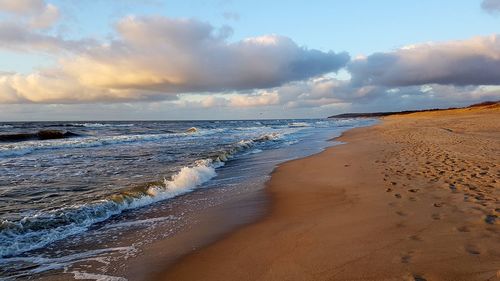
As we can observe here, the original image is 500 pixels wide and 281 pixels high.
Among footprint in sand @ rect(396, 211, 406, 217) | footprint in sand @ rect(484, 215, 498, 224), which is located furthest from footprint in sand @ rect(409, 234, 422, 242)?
footprint in sand @ rect(484, 215, 498, 224)

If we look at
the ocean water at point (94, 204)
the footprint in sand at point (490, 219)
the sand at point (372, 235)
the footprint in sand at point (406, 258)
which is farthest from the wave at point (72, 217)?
the footprint in sand at point (490, 219)

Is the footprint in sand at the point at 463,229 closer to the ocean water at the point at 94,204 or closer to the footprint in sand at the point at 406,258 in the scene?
the footprint in sand at the point at 406,258

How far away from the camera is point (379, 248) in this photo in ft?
15.0

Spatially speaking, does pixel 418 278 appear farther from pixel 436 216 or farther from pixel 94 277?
pixel 94 277

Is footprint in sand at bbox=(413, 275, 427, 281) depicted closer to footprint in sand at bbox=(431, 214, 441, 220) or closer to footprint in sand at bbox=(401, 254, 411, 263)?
footprint in sand at bbox=(401, 254, 411, 263)

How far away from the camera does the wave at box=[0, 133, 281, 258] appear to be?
5824mm

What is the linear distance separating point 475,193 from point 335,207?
2.59 metres

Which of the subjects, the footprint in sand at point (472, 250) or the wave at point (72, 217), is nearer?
the footprint in sand at point (472, 250)

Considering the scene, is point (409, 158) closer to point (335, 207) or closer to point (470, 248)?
point (335, 207)

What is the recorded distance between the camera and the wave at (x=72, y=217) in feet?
19.1

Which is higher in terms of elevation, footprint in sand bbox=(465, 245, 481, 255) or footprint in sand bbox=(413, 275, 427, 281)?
footprint in sand bbox=(465, 245, 481, 255)

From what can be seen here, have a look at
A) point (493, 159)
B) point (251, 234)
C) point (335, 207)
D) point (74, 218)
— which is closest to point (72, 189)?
point (74, 218)

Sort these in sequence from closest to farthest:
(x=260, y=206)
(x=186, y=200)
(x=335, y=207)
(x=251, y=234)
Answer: (x=251, y=234), (x=335, y=207), (x=260, y=206), (x=186, y=200)

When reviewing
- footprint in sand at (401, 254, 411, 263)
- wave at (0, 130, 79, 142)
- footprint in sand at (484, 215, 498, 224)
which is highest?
wave at (0, 130, 79, 142)
